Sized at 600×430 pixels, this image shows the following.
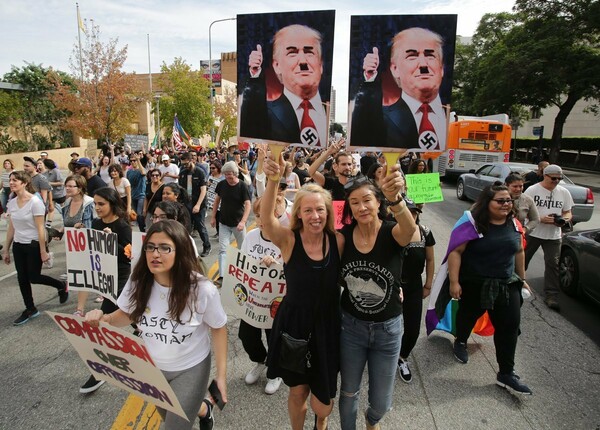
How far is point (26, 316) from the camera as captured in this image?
16.1 ft

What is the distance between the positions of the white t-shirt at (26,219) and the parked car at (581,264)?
6.92m

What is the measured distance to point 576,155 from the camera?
3306 cm

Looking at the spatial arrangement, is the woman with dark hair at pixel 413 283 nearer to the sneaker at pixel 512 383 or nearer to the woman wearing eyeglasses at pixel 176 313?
the sneaker at pixel 512 383

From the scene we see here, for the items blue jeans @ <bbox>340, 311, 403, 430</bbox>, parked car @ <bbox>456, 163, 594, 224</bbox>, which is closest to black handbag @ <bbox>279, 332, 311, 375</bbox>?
blue jeans @ <bbox>340, 311, 403, 430</bbox>

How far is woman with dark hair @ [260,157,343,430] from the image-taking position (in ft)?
8.34

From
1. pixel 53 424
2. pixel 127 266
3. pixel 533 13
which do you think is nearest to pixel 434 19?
pixel 127 266

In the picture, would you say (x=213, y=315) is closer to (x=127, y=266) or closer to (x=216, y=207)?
(x=127, y=266)

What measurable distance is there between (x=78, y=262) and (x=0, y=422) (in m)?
1.54

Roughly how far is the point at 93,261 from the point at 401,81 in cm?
341

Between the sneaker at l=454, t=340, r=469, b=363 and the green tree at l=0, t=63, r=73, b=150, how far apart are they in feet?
93.8

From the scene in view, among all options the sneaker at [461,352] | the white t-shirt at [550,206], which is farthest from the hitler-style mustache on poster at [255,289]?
the white t-shirt at [550,206]

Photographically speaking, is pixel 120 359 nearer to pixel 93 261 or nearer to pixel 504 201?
pixel 93 261

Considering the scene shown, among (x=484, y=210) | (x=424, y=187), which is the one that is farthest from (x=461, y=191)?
(x=484, y=210)

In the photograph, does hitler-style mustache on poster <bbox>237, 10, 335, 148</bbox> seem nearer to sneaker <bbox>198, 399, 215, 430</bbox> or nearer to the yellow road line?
sneaker <bbox>198, 399, 215, 430</bbox>
